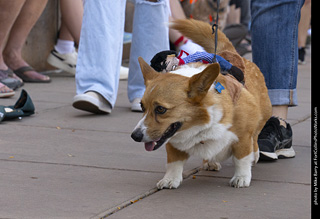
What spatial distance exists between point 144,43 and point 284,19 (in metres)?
1.79

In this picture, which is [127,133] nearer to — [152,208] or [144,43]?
[144,43]

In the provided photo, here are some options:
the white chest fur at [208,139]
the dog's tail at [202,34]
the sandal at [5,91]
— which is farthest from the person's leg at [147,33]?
the white chest fur at [208,139]

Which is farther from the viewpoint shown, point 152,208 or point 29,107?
point 29,107

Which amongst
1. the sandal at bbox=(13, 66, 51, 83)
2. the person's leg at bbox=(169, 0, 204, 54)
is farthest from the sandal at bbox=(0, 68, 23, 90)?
the person's leg at bbox=(169, 0, 204, 54)

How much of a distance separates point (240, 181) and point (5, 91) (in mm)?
3309

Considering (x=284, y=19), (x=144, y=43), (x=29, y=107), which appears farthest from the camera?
(x=144, y=43)

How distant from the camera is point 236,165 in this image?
11.8 ft

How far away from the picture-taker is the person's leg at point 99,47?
18.0ft

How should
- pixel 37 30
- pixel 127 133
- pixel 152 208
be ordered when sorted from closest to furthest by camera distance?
pixel 152 208 < pixel 127 133 < pixel 37 30

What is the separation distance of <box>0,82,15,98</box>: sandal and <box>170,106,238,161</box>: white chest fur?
312cm

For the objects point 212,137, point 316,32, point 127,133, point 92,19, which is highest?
point 316,32

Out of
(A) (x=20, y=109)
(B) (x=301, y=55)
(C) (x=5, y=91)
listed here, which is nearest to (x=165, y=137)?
(A) (x=20, y=109)

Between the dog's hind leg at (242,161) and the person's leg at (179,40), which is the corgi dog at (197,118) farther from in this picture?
the person's leg at (179,40)

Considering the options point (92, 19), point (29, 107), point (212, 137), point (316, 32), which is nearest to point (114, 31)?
point (92, 19)
